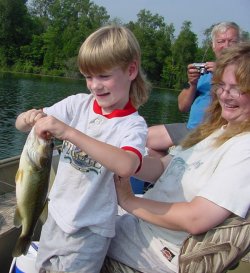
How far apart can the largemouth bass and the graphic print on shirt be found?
0.11 meters

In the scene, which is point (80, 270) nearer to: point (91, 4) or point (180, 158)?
point (180, 158)

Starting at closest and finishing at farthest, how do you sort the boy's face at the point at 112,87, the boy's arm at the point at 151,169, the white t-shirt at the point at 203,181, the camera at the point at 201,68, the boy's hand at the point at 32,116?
the white t-shirt at the point at 203,181 → the boy's hand at the point at 32,116 → the boy's face at the point at 112,87 → the boy's arm at the point at 151,169 → the camera at the point at 201,68

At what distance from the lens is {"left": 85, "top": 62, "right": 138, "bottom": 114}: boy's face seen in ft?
7.77

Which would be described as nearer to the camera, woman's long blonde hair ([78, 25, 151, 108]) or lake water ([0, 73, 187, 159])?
woman's long blonde hair ([78, 25, 151, 108])

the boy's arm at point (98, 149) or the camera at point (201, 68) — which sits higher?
the camera at point (201, 68)

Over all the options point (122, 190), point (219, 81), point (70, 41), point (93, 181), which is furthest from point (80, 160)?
point (70, 41)

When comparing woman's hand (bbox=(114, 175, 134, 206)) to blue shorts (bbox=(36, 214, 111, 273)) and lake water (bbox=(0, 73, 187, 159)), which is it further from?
lake water (bbox=(0, 73, 187, 159))

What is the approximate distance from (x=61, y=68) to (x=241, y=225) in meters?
72.2

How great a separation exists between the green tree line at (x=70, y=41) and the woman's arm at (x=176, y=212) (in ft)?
216

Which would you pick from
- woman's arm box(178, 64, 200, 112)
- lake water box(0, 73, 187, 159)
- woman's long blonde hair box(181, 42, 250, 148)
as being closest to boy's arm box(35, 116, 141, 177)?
woman's long blonde hair box(181, 42, 250, 148)

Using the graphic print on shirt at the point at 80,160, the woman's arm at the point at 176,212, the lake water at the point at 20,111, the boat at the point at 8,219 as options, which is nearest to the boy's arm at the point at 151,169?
the woman's arm at the point at 176,212

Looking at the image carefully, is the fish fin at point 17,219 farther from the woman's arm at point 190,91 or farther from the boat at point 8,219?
the woman's arm at point 190,91

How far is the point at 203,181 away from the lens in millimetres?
2279

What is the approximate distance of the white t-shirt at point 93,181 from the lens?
228 cm
